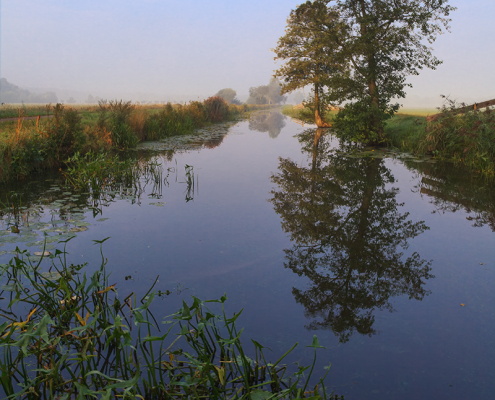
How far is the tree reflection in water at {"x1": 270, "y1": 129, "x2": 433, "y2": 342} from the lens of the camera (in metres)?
3.70

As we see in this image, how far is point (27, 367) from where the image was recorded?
2783mm

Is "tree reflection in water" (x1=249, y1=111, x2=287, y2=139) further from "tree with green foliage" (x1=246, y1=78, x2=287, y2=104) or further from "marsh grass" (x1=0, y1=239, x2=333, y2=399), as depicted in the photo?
"tree with green foliage" (x1=246, y1=78, x2=287, y2=104)

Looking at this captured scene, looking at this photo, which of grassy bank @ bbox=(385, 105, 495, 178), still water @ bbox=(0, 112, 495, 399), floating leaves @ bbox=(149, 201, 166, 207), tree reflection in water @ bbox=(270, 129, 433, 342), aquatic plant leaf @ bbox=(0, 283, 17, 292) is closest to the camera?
still water @ bbox=(0, 112, 495, 399)

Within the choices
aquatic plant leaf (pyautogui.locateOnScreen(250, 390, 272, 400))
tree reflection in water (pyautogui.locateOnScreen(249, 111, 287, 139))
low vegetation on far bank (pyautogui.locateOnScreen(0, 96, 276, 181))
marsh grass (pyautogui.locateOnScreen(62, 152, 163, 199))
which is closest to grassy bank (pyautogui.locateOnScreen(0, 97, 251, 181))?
low vegetation on far bank (pyautogui.locateOnScreen(0, 96, 276, 181))

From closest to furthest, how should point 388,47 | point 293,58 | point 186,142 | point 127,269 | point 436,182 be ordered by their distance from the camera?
point 127,269
point 436,182
point 388,47
point 186,142
point 293,58

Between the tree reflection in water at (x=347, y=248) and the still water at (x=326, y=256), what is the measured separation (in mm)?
22

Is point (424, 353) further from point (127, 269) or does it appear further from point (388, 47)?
point (388, 47)

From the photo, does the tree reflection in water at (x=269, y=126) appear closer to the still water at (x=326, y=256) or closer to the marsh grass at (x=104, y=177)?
the marsh grass at (x=104, y=177)

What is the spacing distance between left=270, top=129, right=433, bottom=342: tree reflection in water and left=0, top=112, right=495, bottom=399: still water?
2cm

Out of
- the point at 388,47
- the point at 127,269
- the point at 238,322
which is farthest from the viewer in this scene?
the point at 388,47

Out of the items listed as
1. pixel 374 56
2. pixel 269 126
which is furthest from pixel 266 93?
pixel 374 56

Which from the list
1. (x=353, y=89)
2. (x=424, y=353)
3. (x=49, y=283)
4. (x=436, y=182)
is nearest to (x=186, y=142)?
(x=353, y=89)

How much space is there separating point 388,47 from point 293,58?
49.4 feet

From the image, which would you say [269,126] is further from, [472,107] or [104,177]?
[104,177]
